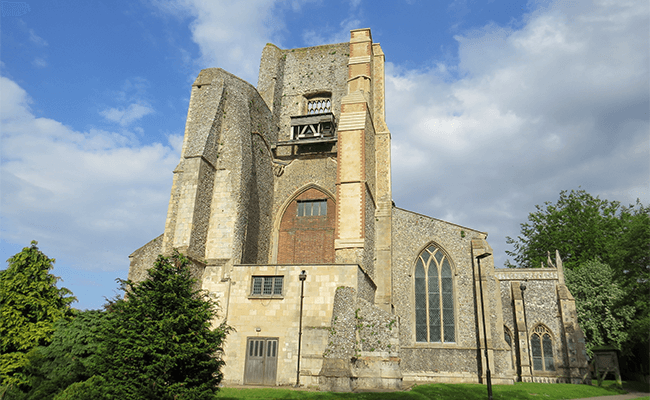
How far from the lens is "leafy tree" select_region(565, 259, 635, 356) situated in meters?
26.7

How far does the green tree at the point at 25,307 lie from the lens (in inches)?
533

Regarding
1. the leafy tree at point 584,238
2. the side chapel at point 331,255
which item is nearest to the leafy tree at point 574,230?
the leafy tree at point 584,238

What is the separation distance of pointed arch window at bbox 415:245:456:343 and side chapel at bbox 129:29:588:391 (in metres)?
0.06

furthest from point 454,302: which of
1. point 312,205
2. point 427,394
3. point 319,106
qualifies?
point 319,106

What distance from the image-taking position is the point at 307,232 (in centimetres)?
2614

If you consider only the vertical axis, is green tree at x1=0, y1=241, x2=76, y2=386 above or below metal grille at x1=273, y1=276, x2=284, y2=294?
below

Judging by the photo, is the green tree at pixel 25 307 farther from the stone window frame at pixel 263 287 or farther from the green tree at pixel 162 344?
the stone window frame at pixel 263 287

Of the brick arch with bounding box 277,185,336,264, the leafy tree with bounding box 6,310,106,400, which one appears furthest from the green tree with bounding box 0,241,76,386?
the brick arch with bounding box 277,185,336,264

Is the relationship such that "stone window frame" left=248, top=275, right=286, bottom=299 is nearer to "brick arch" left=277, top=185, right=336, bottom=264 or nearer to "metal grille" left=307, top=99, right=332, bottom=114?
"brick arch" left=277, top=185, right=336, bottom=264

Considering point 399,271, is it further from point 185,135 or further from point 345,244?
point 185,135

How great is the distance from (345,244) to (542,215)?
93.2 feet

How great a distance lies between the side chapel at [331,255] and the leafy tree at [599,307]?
4616 mm

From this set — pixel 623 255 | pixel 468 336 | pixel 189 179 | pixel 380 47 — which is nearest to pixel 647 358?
pixel 623 255

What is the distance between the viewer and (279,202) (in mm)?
26859
